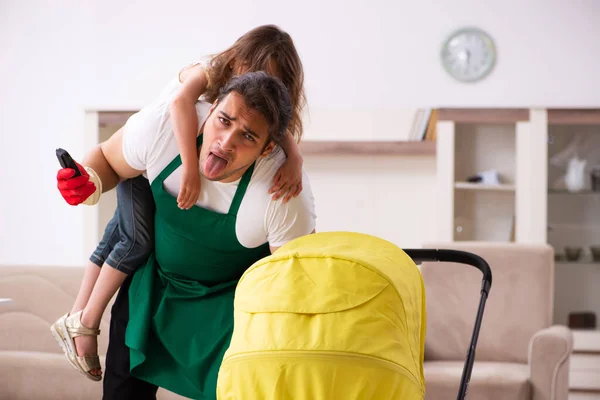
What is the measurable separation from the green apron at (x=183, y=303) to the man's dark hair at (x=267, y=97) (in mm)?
261

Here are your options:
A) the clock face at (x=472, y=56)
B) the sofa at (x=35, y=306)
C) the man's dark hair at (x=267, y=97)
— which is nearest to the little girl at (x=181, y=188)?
the man's dark hair at (x=267, y=97)

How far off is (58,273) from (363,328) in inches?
105

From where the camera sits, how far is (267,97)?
4.99 feet

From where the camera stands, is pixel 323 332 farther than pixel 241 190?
No

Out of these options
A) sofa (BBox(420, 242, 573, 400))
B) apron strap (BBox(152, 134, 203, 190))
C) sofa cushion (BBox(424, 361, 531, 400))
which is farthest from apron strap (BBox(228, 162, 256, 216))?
sofa (BBox(420, 242, 573, 400))

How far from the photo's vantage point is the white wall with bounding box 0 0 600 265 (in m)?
4.98

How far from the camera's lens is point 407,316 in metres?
1.26

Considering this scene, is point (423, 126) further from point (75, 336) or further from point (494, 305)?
point (75, 336)

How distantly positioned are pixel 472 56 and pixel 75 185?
3897 mm

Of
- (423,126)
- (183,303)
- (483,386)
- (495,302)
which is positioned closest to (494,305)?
(495,302)

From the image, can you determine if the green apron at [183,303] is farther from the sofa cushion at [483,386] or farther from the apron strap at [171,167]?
the sofa cushion at [483,386]

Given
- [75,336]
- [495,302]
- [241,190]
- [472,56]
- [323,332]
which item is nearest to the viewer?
[323,332]

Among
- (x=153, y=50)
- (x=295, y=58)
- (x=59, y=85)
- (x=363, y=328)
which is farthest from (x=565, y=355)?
(x=59, y=85)

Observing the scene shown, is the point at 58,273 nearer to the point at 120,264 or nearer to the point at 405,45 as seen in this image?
the point at 120,264
